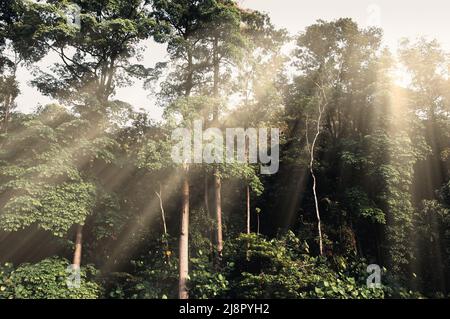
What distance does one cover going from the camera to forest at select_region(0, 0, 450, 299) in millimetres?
13297

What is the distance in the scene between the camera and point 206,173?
18.1m

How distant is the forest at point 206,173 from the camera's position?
43.6 ft

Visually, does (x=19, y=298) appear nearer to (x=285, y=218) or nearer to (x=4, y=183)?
(x=4, y=183)

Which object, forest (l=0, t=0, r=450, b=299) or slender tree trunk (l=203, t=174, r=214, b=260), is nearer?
forest (l=0, t=0, r=450, b=299)

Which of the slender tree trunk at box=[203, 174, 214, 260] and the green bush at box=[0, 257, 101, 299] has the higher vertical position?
the slender tree trunk at box=[203, 174, 214, 260]

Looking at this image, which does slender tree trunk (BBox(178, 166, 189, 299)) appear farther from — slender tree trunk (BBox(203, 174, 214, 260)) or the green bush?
the green bush

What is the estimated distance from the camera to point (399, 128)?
60.1 feet

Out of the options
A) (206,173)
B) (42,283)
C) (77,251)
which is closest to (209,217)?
(206,173)

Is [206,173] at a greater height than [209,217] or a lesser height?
greater

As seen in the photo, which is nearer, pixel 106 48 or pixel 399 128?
pixel 106 48

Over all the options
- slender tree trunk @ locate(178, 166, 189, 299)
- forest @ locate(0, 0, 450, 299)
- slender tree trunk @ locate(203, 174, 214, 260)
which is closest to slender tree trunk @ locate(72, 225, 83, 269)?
forest @ locate(0, 0, 450, 299)

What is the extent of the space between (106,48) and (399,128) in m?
15.6

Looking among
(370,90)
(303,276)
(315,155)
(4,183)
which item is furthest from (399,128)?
(4,183)

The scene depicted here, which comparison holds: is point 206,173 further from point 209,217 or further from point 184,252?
point 184,252
